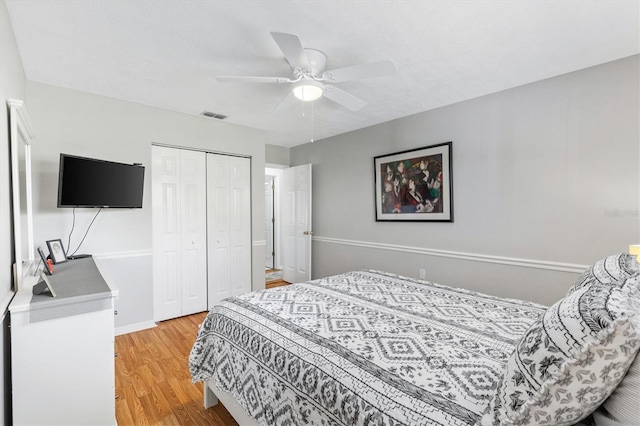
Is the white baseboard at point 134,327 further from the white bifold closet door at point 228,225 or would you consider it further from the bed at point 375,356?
the bed at point 375,356

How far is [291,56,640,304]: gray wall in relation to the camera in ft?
7.69

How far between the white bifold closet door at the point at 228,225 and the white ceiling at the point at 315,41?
46.6 inches

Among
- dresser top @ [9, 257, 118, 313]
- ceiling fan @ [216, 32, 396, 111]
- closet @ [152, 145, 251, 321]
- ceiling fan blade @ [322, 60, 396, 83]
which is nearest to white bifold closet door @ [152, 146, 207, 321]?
closet @ [152, 145, 251, 321]

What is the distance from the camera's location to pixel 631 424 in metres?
0.69

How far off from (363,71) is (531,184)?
1.93 m

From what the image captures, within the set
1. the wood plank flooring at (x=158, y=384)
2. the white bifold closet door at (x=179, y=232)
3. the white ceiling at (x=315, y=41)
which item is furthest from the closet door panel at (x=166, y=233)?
the white ceiling at (x=315, y=41)

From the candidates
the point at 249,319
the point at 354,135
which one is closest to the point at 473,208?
the point at 354,135

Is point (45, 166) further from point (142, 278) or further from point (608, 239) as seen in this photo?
point (608, 239)

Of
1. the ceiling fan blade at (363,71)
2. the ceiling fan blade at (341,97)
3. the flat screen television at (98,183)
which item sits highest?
the ceiling fan blade at (341,97)

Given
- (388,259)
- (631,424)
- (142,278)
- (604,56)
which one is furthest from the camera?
(388,259)

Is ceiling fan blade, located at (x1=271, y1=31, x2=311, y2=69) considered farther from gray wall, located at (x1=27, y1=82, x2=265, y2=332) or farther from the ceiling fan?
gray wall, located at (x1=27, y1=82, x2=265, y2=332)

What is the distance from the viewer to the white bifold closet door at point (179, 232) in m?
3.48

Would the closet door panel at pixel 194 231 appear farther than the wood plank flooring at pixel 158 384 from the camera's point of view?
Yes

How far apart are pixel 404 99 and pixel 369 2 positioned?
1584 millimetres
